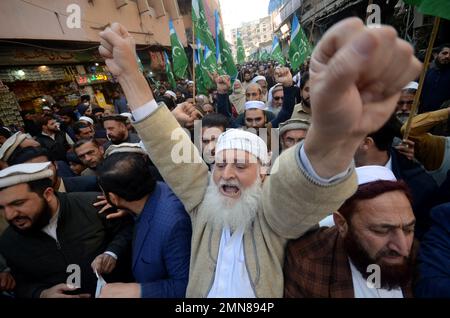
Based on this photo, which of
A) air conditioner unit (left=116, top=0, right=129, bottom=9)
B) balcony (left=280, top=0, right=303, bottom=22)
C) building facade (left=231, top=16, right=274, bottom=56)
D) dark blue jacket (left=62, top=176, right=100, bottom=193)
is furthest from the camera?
building facade (left=231, top=16, right=274, bottom=56)

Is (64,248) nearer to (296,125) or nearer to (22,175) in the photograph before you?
(22,175)

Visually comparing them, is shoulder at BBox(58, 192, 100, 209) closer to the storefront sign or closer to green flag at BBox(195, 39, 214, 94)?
green flag at BBox(195, 39, 214, 94)

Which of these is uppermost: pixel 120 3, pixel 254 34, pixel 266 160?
pixel 254 34

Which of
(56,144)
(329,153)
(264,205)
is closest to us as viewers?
(329,153)

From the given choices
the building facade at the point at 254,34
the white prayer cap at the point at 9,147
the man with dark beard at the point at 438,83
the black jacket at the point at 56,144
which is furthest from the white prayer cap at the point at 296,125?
the building facade at the point at 254,34

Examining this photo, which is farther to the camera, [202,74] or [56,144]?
[202,74]

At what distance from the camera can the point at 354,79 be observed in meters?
0.60

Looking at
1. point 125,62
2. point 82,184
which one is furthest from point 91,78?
point 125,62

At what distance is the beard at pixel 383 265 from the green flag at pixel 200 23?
474 cm

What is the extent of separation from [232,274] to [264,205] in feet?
1.42

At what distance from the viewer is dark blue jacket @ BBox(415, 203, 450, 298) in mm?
1255

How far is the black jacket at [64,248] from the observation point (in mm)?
1796

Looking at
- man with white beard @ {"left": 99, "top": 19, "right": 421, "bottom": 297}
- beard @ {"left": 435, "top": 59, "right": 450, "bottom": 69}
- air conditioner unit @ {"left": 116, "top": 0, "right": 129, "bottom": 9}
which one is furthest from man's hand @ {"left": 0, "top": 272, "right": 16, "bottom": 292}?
air conditioner unit @ {"left": 116, "top": 0, "right": 129, "bottom": 9}

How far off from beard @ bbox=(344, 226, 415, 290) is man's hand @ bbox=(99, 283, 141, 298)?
4.16ft
